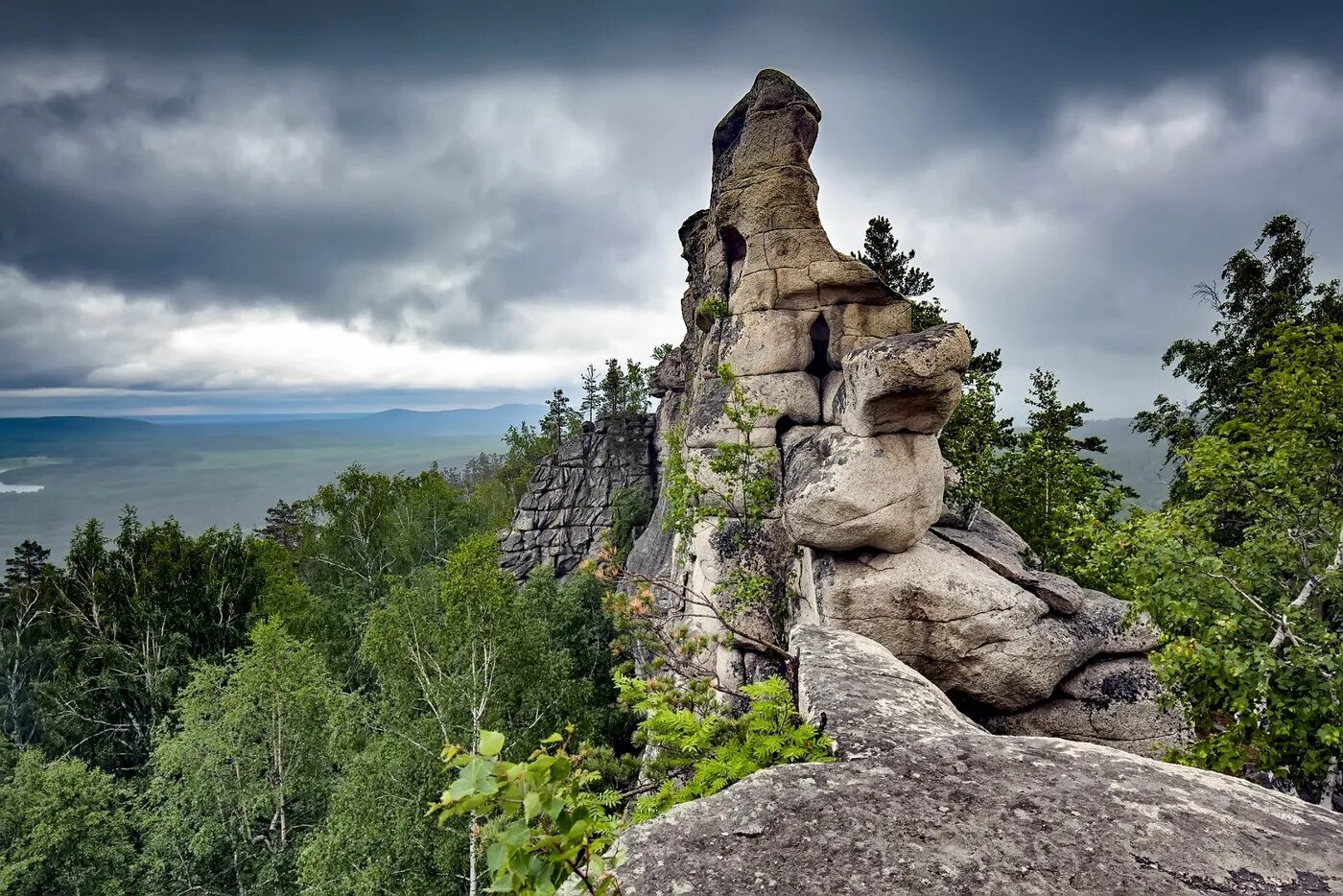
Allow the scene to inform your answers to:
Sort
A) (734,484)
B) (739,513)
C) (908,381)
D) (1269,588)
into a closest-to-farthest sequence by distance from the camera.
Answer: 1. (1269,588)
2. (908,381)
3. (739,513)
4. (734,484)

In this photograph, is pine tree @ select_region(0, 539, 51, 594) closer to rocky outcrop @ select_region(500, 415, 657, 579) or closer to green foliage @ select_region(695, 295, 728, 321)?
rocky outcrop @ select_region(500, 415, 657, 579)

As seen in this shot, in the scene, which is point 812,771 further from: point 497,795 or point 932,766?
point 497,795

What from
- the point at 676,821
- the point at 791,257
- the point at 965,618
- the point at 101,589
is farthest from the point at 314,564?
the point at 676,821

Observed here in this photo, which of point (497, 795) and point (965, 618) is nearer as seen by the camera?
point (497, 795)

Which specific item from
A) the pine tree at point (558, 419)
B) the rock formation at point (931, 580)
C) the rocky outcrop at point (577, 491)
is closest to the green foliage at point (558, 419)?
the pine tree at point (558, 419)

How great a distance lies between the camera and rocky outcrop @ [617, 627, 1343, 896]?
275 cm

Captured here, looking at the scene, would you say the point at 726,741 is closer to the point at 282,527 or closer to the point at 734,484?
the point at 734,484

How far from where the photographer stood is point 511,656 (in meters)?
19.7

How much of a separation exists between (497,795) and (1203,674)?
801 cm

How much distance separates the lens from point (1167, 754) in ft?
24.0

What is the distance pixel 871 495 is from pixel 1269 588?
5.28 m

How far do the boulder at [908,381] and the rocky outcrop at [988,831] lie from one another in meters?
7.21

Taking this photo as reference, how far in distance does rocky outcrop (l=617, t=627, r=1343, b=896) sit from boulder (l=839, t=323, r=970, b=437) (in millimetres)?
7212

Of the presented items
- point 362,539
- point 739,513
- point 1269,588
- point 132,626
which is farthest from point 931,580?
point 132,626
